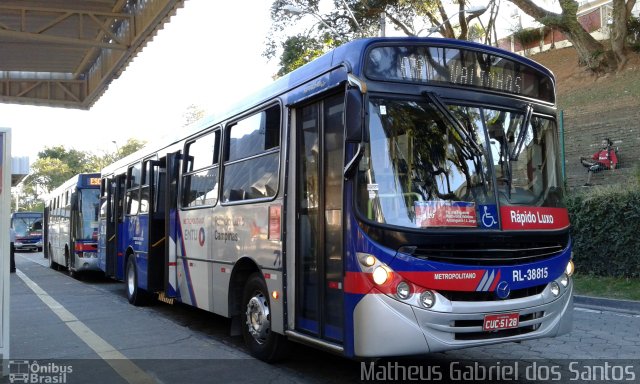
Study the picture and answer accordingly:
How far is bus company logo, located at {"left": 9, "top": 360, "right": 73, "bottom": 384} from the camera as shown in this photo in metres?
6.08

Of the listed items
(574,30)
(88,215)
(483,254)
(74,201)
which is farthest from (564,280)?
(574,30)

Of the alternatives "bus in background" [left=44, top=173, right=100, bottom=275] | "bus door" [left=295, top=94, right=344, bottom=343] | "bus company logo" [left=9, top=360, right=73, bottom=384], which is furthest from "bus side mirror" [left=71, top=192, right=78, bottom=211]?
"bus door" [left=295, top=94, right=344, bottom=343]

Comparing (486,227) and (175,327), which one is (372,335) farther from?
(175,327)

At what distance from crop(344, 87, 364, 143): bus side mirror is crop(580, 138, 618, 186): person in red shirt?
53.8 ft

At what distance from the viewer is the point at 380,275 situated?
4.95 m

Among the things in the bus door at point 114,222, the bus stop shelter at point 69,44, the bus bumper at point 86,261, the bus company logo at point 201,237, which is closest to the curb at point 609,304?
the bus company logo at point 201,237

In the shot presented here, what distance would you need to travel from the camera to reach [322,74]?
5867 millimetres

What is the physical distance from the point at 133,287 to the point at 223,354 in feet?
16.4

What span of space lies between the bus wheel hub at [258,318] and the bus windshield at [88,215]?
11639 mm

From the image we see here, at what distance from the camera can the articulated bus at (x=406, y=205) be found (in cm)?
500

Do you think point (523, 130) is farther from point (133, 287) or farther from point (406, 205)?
point (133, 287)

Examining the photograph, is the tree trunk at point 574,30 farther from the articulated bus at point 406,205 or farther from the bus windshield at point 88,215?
the articulated bus at point 406,205

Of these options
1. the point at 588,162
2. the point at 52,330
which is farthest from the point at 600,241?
the point at 52,330

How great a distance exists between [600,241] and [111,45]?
11.5 metres
